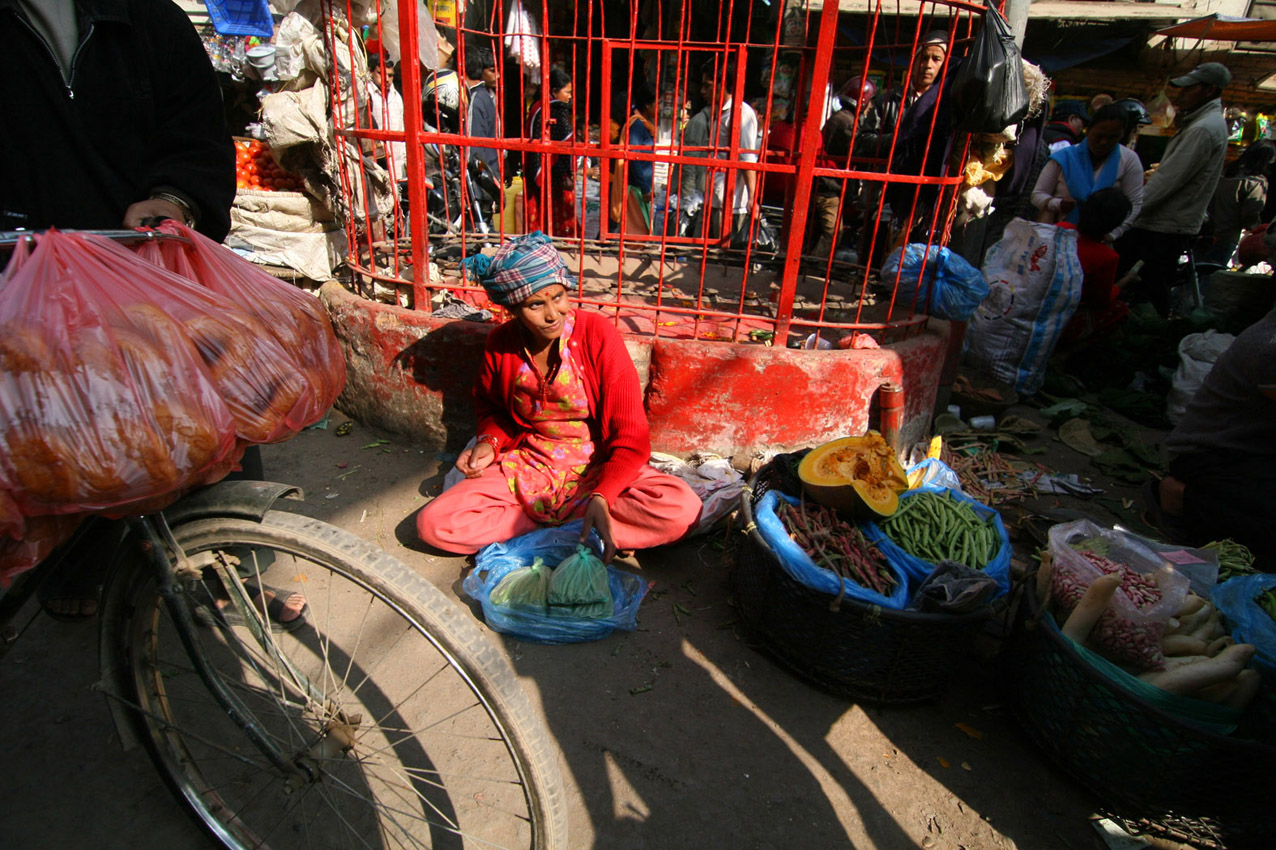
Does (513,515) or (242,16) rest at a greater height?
(242,16)

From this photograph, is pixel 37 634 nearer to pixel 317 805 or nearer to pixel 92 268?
pixel 317 805

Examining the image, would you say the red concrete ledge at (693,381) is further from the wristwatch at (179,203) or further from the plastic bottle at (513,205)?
the plastic bottle at (513,205)

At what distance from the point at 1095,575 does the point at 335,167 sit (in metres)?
5.39

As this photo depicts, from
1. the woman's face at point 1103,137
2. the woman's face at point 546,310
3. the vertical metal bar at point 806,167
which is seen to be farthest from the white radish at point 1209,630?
the woman's face at point 1103,137

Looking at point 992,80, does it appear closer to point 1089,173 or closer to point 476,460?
point 476,460

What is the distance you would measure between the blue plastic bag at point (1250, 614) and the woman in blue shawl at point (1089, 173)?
13.9 feet

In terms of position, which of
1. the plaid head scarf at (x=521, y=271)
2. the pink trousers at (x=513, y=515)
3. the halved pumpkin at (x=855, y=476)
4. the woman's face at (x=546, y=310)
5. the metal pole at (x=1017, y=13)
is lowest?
the pink trousers at (x=513, y=515)

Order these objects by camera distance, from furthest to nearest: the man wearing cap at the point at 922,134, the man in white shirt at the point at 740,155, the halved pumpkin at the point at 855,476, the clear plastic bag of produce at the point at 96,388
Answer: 1. the man in white shirt at the point at 740,155
2. the man wearing cap at the point at 922,134
3. the halved pumpkin at the point at 855,476
4. the clear plastic bag of produce at the point at 96,388

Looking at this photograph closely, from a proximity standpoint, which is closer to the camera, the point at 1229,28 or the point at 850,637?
the point at 850,637

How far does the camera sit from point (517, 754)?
56.7 inches

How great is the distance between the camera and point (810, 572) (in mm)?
2299

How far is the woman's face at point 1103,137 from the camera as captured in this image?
5.44m

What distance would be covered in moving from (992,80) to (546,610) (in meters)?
3.07

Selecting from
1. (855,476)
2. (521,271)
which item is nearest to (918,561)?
(855,476)
